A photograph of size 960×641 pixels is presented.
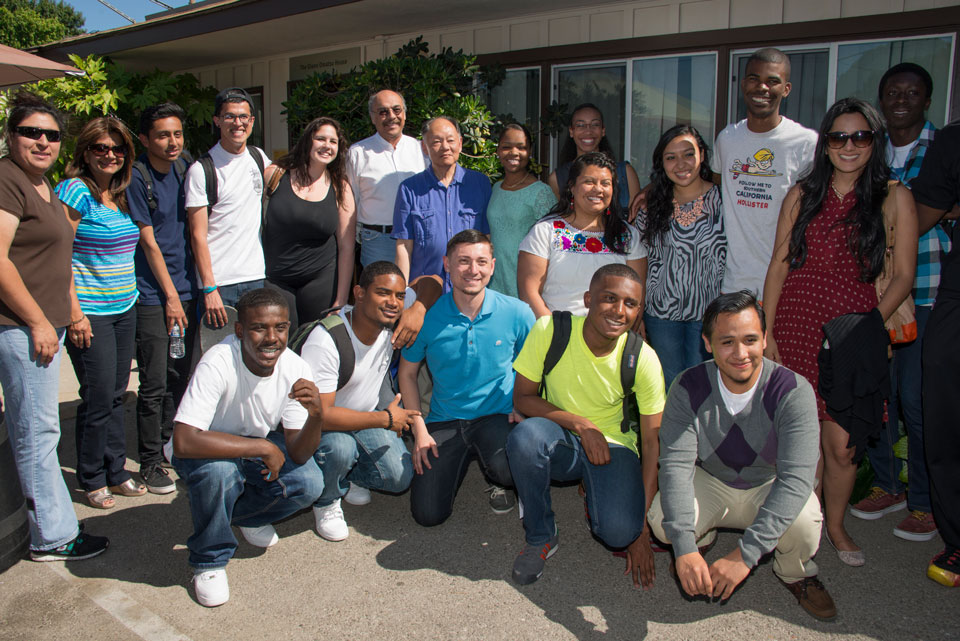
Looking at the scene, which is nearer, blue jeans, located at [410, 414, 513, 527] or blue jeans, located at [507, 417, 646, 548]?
blue jeans, located at [507, 417, 646, 548]

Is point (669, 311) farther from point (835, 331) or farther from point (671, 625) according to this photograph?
point (671, 625)

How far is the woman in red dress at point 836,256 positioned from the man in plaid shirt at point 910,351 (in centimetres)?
37

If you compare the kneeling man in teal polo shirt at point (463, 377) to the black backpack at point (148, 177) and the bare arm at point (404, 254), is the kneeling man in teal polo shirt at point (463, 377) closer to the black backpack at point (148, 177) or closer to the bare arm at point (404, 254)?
the bare arm at point (404, 254)

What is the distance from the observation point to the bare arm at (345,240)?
453 cm

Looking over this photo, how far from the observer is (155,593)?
3084mm

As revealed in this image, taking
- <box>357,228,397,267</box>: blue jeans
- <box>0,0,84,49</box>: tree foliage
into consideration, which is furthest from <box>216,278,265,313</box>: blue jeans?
<box>0,0,84,49</box>: tree foliage

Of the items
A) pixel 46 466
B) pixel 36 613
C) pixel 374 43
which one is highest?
pixel 374 43

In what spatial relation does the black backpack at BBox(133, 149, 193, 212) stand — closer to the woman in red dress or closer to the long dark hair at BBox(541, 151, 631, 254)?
the long dark hair at BBox(541, 151, 631, 254)

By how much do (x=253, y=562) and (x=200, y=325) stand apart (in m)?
1.51

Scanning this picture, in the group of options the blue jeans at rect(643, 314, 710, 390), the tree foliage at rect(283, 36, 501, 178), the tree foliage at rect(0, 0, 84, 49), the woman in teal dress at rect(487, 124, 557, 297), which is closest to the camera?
the blue jeans at rect(643, 314, 710, 390)

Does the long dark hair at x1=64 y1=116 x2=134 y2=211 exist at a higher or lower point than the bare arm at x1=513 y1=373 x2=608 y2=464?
higher

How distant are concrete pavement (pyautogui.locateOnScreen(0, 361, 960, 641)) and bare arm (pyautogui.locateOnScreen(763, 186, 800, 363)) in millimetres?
1066

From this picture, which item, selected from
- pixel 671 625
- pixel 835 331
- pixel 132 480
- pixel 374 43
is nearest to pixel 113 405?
pixel 132 480

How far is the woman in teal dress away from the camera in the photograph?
4.43 metres
